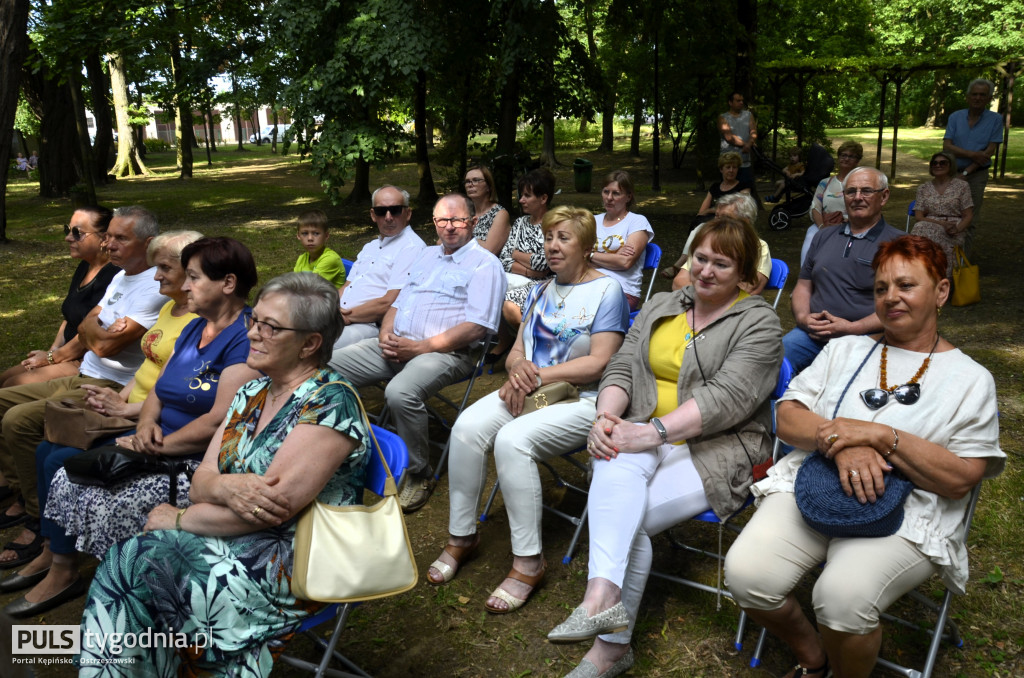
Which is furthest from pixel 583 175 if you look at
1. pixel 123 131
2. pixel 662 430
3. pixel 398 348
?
pixel 123 131

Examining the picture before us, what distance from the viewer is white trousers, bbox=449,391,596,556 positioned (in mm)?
3232

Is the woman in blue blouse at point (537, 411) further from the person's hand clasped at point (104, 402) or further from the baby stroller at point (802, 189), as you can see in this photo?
the baby stroller at point (802, 189)

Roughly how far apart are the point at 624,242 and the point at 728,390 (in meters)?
2.56

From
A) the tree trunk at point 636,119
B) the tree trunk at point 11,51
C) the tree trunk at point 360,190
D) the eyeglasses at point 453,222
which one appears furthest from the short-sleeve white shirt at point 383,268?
the tree trunk at point 636,119

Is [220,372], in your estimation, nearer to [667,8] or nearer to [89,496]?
[89,496]

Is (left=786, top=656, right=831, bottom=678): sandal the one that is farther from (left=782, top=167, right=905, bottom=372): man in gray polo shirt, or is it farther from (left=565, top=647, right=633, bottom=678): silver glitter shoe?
(left=782, top=167, right=905, bottom=372): man in gray polo shirt

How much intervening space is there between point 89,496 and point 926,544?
291cm

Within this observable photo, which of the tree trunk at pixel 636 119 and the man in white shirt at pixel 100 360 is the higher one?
the tree trunk at pixel 636 119

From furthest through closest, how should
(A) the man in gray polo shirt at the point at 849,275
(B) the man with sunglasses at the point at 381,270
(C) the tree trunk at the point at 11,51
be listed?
1. (C) the tree trunk at the point at 11,51
2. (B) the man with sunglasses at the point at 381,270
3. (A) the man in gray polo shirt at the point at 849,275

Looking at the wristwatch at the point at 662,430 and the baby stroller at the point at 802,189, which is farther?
the baby stroller at the point at 802,189

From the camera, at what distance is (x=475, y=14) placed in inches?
427

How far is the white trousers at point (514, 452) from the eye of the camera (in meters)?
3.23

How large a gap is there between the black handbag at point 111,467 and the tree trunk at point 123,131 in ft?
76.3

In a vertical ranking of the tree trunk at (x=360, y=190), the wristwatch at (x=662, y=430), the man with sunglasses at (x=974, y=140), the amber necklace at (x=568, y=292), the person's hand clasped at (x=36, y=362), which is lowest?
the person's hand clasped at (x=36, y=362)
